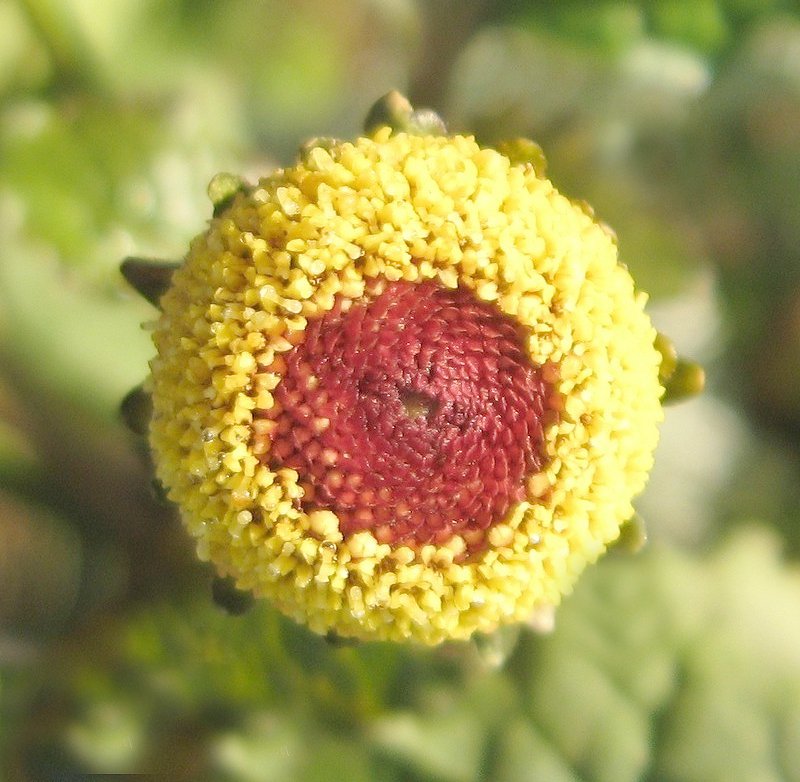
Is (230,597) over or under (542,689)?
under

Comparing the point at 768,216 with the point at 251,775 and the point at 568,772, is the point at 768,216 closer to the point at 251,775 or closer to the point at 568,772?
the point at 568,772

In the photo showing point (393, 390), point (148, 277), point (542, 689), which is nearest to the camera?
point (393, 390)

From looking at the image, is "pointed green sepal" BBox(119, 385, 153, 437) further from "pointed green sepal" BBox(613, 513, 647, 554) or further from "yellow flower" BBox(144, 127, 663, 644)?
"pointed green sepal" BBox(613, 513, 647, 554)

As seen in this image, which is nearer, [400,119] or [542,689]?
[400,119]

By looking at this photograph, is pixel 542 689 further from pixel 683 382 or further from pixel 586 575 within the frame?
pixel 683 382

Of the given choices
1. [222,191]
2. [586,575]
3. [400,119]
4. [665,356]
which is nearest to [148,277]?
[222,191]

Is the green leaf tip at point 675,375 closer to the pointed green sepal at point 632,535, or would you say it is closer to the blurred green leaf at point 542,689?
the pointed green sepal at point 632,535

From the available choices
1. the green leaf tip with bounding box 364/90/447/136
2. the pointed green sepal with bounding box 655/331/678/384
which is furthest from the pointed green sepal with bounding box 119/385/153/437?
the pointed green sepal with bounding box 655/331/678/384
